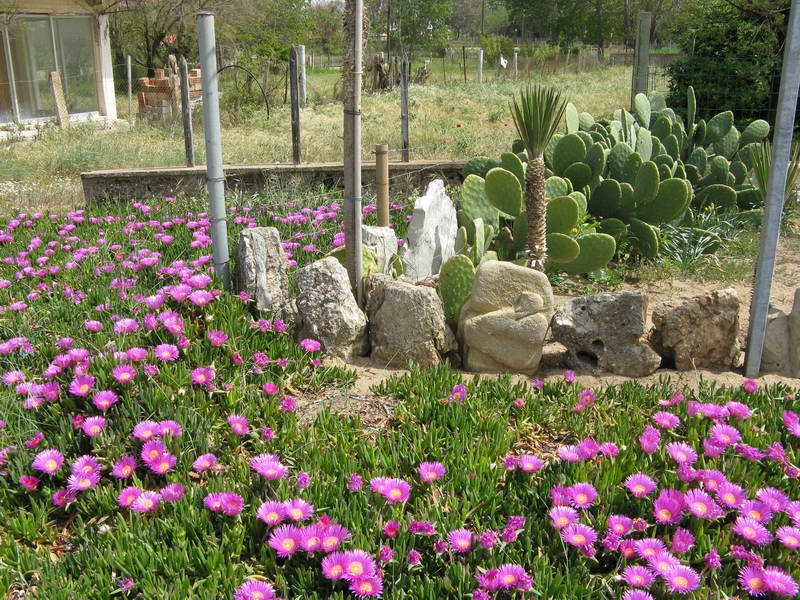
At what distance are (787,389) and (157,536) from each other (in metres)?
2.41

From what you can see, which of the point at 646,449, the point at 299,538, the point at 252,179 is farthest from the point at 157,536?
the point at 252,179

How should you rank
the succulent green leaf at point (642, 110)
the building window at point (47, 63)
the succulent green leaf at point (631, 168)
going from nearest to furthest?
the succulent green leaf at point (631, 168) < the succulent green leaf at point (642, 110) < the building window at point (47, 63)

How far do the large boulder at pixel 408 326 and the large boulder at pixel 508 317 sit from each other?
17 cm

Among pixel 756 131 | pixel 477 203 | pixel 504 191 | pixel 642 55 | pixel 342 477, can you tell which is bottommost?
pixel 342 477

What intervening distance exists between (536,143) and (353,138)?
100 cm

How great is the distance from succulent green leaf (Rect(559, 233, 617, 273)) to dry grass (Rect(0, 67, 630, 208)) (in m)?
4.47

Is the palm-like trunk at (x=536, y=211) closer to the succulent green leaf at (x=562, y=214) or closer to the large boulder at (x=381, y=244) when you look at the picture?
the succulent green leaf at (x=562, y=214)

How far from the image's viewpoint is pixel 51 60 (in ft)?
52.2

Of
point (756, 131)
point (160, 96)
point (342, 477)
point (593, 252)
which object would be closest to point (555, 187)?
point (593, 252)

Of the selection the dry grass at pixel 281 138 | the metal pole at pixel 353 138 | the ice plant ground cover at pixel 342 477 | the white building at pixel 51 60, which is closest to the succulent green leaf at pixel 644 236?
the ice plant ground cover at pixel 342 477

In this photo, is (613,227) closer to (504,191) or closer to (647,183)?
(647,183)

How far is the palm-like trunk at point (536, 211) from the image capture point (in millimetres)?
3924

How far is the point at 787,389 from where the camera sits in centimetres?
298

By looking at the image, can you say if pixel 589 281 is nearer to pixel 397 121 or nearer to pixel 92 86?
pixel 397 121
